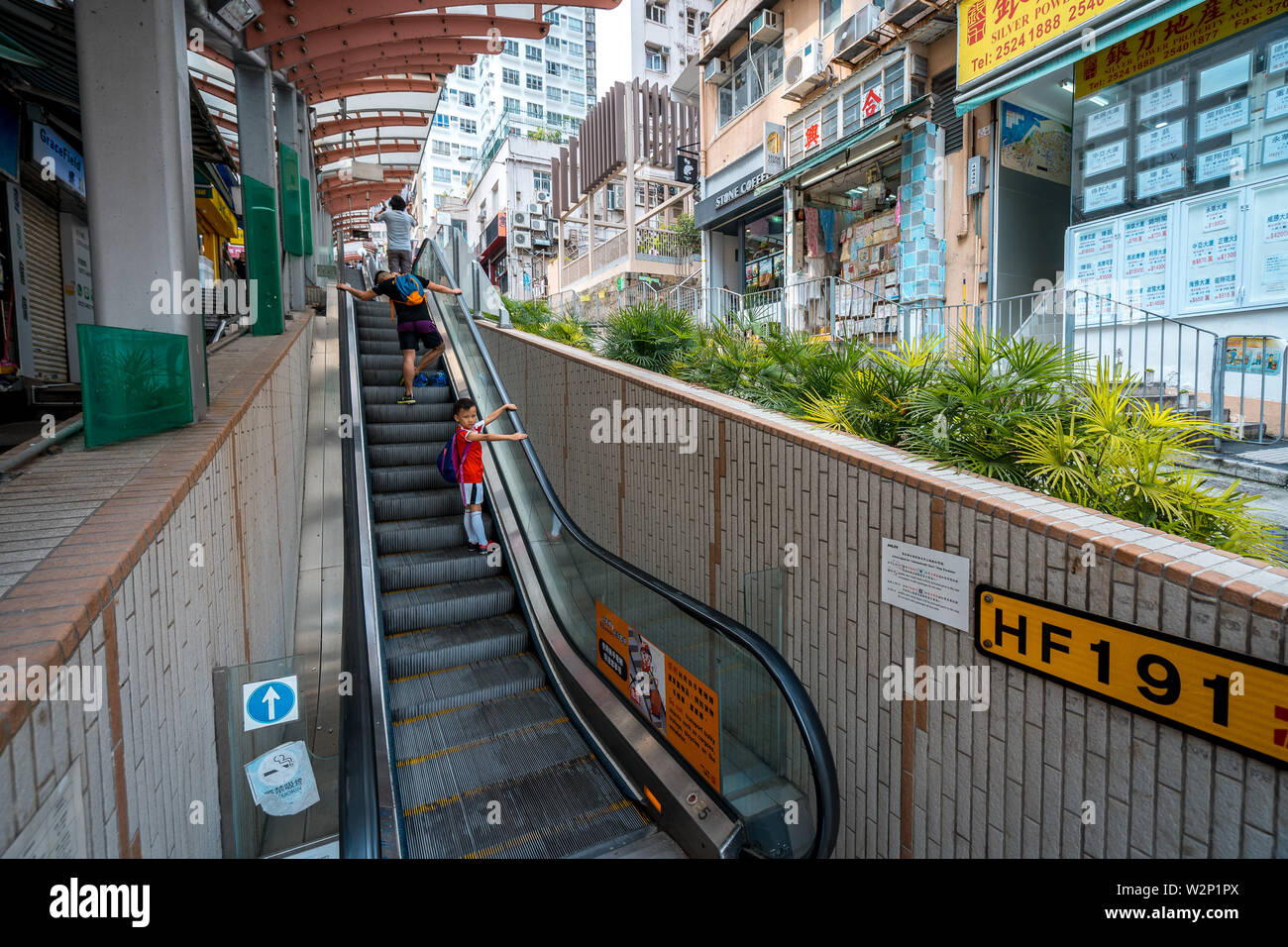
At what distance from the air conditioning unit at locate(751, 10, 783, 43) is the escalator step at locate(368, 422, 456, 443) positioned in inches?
402

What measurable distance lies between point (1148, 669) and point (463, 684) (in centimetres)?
383

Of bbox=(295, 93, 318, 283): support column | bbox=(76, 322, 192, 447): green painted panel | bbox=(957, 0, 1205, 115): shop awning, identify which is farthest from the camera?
bbox=(295, 93, 318, 283): support column

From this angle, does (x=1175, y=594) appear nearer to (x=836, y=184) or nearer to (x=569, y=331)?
(x=569, y=331)

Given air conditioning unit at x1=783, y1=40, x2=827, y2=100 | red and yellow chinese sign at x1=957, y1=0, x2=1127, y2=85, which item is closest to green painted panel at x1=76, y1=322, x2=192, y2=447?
red and yellow chinese sign at x1=957, y1=0, x2=1127, y2=85

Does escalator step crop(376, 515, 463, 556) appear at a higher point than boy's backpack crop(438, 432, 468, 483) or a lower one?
lower

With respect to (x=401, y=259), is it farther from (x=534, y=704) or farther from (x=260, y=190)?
(x=534, y=704)

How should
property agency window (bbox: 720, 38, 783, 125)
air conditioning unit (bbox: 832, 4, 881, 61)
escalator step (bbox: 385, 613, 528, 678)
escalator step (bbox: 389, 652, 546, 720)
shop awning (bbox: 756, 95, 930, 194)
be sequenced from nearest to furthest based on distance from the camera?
escalator step (bbox: 389, 652, 546, 720) → escalator step (bbox: 385, 613, 528, 678) → shop awning (bbox: 756, 95, 930, 194) → air conditioning unit (bbox: 832, 4, 881, 61) → property agency window (bbox: 720, 38, 783, 125)

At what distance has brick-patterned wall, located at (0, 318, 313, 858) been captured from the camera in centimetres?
130

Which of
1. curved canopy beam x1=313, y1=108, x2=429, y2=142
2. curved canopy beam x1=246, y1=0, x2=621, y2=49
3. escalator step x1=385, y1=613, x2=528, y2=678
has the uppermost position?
curved canopy beam x1=313, y1=108, x2=429, y2=142

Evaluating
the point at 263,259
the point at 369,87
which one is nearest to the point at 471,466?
Answer: the point at 263,259

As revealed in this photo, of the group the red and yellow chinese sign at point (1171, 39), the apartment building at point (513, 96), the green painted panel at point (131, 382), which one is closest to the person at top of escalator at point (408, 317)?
the green painted panel at point (131, 382)
